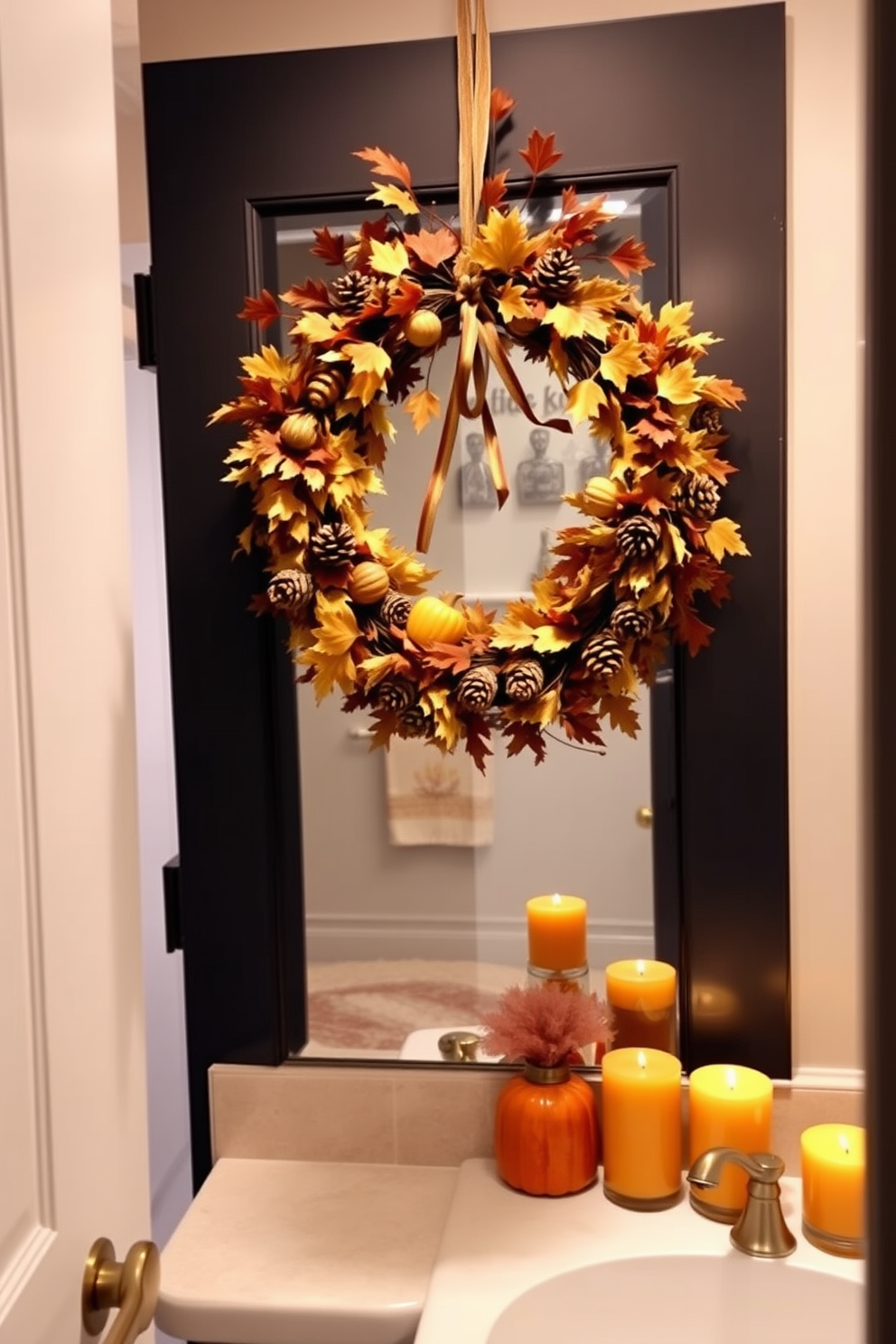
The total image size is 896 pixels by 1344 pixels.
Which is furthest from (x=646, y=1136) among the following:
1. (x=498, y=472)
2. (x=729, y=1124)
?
(x=498, y=472)

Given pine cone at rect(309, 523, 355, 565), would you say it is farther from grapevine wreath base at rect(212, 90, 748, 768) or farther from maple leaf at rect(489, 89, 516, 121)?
maple leaf at rect(489, 89, 516, 121)

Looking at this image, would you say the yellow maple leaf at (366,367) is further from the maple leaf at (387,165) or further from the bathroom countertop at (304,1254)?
the bathroom countertop at (304,1254)

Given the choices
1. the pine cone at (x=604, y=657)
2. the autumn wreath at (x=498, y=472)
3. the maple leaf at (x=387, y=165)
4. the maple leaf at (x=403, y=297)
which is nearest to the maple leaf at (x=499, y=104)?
the autumn wreath at (x=498, y=472)

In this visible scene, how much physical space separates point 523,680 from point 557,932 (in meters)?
0.32

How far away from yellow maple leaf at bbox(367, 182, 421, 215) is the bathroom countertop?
105 centimetres

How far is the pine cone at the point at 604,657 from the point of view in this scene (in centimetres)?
115

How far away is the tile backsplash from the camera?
4.34 ft

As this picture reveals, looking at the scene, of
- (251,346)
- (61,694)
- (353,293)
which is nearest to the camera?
(61,694)

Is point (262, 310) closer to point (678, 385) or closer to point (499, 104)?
point (499, 104)

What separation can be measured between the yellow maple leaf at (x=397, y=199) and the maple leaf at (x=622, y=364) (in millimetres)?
262

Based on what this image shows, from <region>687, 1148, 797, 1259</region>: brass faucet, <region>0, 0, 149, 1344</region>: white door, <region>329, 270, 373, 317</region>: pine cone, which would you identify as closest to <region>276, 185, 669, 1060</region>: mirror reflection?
<region>329, 270, 373, 317</region>: pine cone

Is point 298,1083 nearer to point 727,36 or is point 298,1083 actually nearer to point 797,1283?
point 797,1283

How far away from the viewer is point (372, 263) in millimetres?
1200

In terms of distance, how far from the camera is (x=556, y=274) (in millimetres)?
1165
